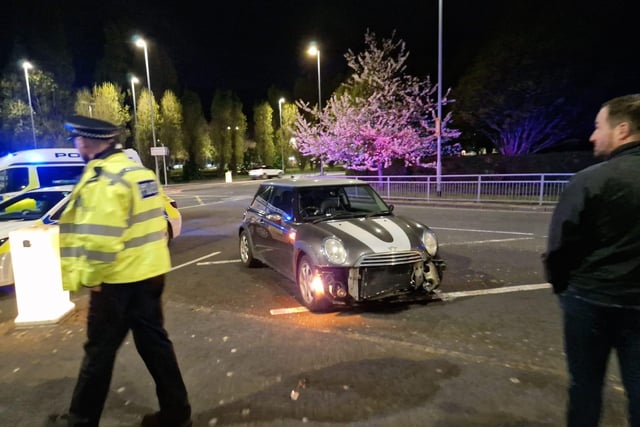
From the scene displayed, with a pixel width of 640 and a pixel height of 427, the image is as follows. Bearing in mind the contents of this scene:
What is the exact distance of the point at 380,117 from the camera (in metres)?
23.4

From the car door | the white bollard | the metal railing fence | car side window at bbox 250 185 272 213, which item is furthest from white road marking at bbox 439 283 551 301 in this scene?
the metal railing fence

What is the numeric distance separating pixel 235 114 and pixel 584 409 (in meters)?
A: 54.3

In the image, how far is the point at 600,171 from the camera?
79.7 inches

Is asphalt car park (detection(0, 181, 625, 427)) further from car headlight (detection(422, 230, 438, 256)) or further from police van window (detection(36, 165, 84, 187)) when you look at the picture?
police van window (detection(36, 165, 84, 187))

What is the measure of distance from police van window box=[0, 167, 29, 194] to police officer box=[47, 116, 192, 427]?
1060 cm

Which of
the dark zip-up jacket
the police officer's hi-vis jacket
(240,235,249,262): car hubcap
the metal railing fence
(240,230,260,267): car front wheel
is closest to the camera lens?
the dark zip-up jacket

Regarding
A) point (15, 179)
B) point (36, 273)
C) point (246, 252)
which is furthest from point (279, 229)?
point (15, 179)

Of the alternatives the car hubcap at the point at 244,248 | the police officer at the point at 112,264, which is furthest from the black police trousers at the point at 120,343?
the car hubcap at the point at 244,248

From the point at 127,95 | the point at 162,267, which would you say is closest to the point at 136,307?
the point at 162,267

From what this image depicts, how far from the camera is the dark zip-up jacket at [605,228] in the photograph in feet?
6.51

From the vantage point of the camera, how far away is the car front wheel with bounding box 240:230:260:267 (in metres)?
7.32

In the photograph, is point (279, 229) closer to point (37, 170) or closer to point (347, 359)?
point (347, 359)

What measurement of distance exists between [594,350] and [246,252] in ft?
19.7

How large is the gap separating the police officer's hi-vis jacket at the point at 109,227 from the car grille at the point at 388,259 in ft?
8.42
